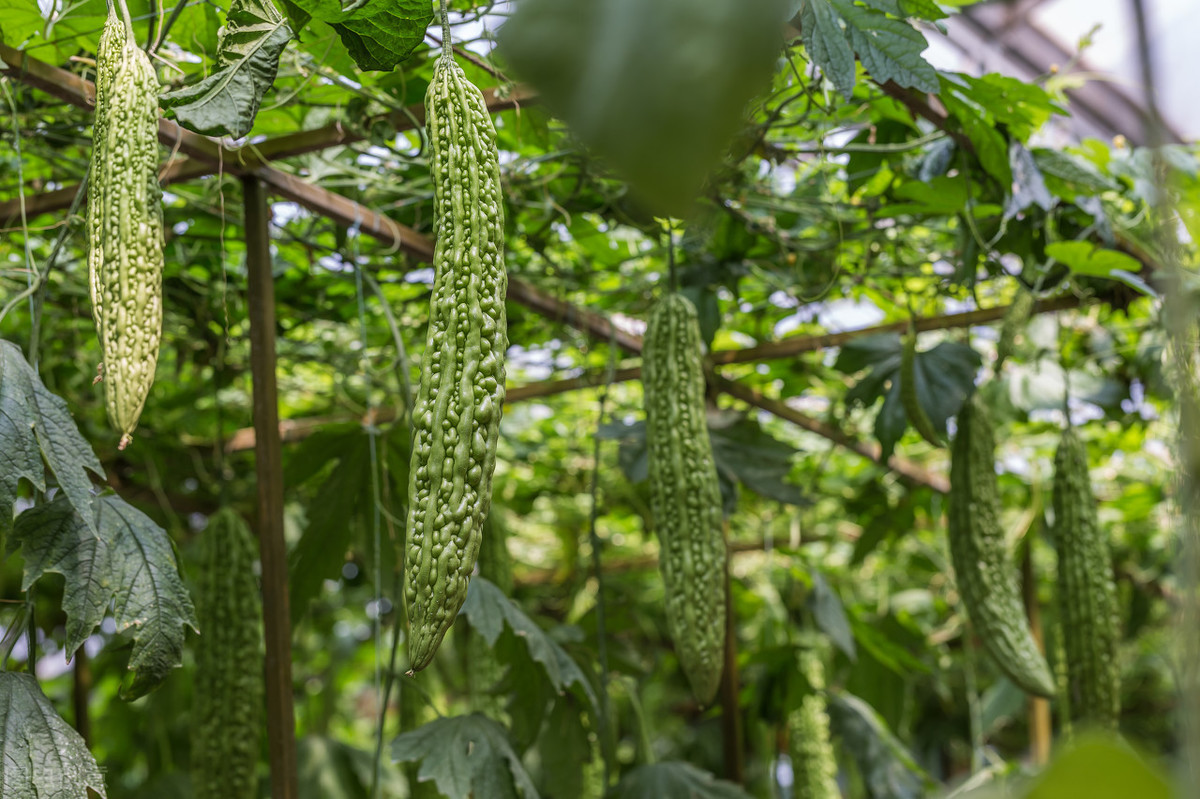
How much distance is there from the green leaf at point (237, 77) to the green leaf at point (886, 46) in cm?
67

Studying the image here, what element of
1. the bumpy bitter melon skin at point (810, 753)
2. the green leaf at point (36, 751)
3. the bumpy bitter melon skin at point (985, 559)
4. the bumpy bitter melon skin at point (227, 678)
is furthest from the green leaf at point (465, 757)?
the bumpy bitter melon skin at point (810, 753)

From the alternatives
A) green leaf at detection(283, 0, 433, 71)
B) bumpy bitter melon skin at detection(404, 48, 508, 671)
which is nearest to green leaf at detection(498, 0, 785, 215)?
bumpy bitter melon skin at detection(404, 48, 508, 671)

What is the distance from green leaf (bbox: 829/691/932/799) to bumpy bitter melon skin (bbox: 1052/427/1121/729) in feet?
2.28

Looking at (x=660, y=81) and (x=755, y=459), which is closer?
(x=660, y=81)

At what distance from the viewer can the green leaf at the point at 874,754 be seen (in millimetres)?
2555

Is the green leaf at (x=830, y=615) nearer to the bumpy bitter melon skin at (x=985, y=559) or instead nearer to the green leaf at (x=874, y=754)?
the green leaf at (x=874, y=754)

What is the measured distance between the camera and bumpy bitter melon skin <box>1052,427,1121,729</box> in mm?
1886

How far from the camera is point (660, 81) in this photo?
22 cm

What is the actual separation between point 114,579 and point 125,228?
1.49 ft

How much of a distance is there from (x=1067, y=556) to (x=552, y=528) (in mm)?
2106

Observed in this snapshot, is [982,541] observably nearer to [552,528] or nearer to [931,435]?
[931,435]

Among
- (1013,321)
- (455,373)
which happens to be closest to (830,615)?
(1013,321)

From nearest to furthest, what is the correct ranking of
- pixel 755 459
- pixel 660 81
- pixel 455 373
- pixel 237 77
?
pixel 660 81 → pixel 455 373 → pixel 237 77 → pixel 755 459

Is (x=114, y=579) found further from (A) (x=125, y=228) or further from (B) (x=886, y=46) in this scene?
(B) (x=886, y=46)
